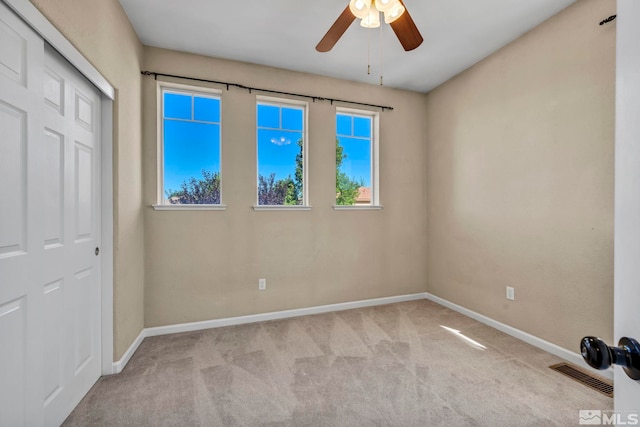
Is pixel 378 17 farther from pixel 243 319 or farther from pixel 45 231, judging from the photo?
pixel 243 319

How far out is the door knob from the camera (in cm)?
47

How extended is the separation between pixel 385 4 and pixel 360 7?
6.0 inches

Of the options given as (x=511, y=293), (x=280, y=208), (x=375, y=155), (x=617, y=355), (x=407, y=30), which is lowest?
(x=511, y=293)

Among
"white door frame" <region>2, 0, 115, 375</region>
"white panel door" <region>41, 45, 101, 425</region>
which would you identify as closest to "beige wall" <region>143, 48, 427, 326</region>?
"white door frame" <region>2, 0, 115, 375</region>

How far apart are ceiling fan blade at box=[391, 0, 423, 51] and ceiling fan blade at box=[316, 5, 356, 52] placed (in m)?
0.30

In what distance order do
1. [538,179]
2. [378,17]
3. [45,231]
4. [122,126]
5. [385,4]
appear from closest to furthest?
[45,231]
[385,4]
[378,17]
[122,126]
[538,179]

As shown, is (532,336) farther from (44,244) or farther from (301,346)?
(44,244)

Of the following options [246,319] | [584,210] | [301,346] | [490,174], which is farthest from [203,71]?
[584,210]

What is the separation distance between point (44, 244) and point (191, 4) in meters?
2.08

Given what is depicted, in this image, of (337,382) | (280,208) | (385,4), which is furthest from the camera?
(280,208)

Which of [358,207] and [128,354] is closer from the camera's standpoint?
[128,354]

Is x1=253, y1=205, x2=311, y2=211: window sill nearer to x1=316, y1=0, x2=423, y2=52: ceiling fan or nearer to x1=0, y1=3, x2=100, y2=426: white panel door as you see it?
x1=0, y1=3, x2=100, y2=426: white panel door

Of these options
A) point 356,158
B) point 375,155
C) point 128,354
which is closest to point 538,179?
point 375,155

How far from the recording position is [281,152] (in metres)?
3.46
